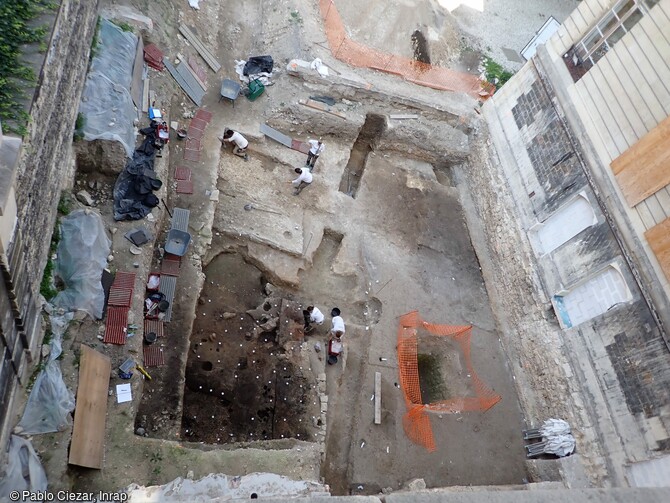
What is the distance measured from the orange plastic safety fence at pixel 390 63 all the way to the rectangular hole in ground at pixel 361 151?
151cm

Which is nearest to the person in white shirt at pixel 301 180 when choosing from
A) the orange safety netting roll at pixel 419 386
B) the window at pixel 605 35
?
the orange safety netting roll at pixel 419 386

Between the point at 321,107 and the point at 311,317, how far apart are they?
18.3ft

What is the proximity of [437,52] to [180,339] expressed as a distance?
1206 cm

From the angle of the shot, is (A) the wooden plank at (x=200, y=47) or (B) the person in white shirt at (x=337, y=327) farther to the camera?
(A) the wooden plank at (x=200, y=47)

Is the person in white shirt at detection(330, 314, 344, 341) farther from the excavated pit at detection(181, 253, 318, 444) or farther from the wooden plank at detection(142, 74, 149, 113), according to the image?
the wooden plank at detection(142, 74, 149, 113)

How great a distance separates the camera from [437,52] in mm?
15969

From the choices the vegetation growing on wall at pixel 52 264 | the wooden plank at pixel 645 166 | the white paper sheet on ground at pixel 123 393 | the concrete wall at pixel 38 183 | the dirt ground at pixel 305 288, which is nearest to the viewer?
the concrete wall at pixel 38 183

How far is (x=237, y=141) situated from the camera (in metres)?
11.7

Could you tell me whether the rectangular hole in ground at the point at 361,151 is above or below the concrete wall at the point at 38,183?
above

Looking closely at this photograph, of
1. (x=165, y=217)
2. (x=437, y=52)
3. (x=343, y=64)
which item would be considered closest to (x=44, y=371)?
(x=165, y=217)

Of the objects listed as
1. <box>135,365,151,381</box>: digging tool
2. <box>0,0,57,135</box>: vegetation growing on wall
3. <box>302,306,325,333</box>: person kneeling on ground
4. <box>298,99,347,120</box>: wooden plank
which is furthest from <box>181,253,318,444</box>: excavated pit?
<box>0,0,57,135</box>: vegetation growing on wall

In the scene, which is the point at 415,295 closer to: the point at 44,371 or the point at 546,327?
the point at 546,327

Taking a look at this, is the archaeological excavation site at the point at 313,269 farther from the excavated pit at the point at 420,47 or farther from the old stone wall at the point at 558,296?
the excavated pit at the point at 420,47

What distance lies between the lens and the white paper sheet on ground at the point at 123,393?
7.37 metres
